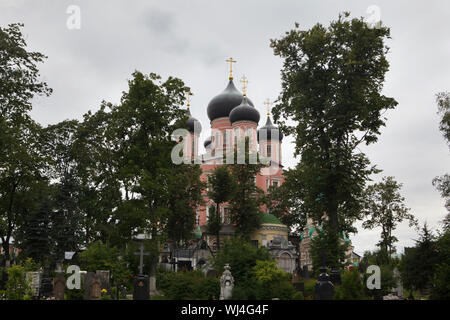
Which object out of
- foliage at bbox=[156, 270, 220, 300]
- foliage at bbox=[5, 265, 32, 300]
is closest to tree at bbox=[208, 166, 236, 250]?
foliage at bbox=[156, 270, 220, 300]

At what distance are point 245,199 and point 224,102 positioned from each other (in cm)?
1807

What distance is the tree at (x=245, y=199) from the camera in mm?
38188

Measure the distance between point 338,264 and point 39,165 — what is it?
18049 mm

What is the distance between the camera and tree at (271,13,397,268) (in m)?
23.0

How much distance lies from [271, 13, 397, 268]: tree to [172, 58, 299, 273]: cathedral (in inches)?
715

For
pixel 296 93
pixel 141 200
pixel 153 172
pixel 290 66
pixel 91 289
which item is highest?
pixel 290 66

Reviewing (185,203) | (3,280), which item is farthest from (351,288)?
(185,203)

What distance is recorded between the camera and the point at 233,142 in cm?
5150

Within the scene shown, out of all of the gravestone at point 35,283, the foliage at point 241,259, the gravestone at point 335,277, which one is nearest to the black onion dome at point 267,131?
the gravestone at point 335,277

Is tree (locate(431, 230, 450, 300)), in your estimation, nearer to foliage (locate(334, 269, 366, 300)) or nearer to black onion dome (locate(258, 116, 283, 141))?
foliage (locate(334, 269, 366, 300))

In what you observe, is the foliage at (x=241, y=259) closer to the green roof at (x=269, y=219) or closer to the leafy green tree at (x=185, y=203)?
the leafy green tree at (x=185, y=203)

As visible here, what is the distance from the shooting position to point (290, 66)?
25.2 m
